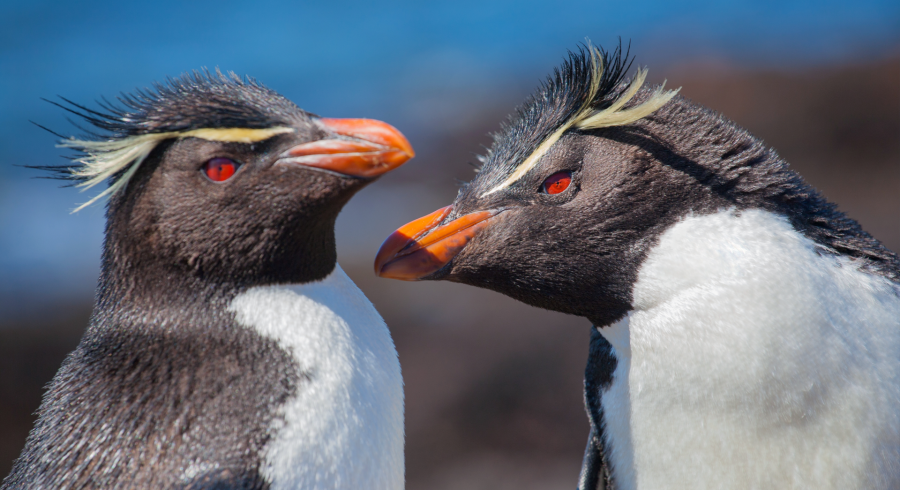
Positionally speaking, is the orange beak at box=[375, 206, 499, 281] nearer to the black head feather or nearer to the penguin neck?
the black head feather

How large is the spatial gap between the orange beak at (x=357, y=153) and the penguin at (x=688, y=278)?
A: 15.3 inches

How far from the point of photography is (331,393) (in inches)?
59.7

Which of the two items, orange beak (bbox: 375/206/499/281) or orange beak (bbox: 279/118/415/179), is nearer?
orange beak (bbox: 279/118/415/179)

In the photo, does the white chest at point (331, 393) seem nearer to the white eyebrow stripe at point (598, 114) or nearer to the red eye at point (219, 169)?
the red eye at point (219, 169)

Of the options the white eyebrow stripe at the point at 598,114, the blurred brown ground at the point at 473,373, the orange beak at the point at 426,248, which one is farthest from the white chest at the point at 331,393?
the blurred brown ground at the point at 473,373

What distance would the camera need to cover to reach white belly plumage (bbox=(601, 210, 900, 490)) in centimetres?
159

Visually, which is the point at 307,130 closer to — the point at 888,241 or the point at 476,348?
the point at 476,348

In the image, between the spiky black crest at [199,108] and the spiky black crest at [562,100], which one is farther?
the spiky black crest at [562,100]

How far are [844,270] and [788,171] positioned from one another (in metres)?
0.29

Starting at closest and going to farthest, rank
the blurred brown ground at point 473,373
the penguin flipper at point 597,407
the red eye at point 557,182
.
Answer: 1. the red eye at point 557,182
2. the penguin flipper at point 597,407
3. the blurred brown ground at point 473,373

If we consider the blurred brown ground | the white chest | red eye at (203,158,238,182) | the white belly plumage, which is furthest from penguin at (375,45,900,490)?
the blurred brown ground

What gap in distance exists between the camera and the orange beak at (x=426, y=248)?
1.86 meters

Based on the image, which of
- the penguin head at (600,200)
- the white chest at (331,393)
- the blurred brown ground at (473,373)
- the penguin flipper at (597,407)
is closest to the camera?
the white chest at (331,393)

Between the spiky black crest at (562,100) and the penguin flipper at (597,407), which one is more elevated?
the spiky black crest at (562,100)
